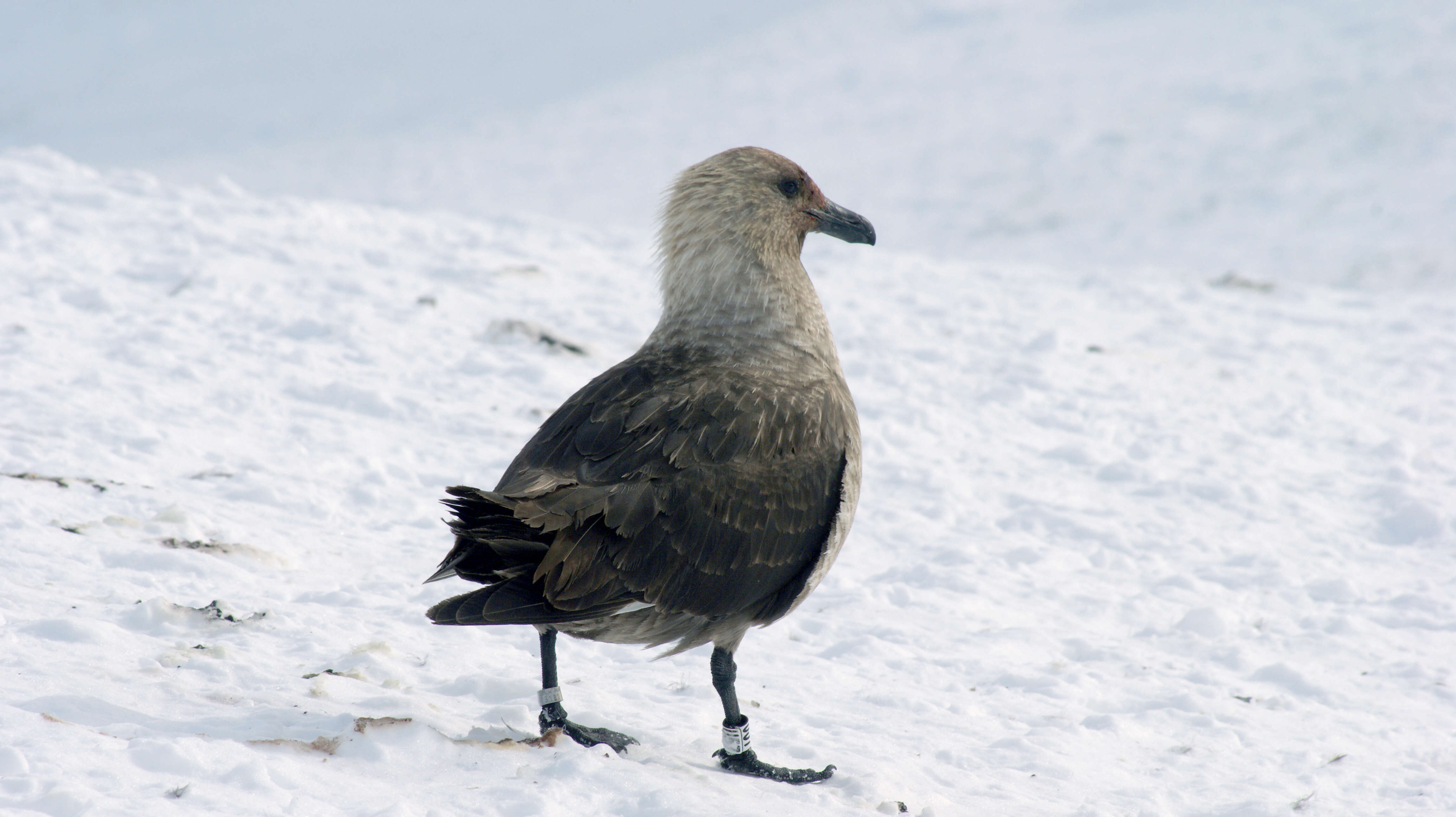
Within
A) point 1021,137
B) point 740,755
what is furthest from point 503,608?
point 1021,137

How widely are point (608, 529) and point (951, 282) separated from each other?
30.9 feet

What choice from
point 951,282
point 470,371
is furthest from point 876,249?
point 470,371

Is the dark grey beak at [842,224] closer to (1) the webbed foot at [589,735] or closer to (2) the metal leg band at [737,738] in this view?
(2) the metal leg band at [737,738]

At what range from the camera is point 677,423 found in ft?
13.2

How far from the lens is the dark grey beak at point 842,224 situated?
17.2 ft

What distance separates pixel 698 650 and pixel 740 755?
4.55 feet

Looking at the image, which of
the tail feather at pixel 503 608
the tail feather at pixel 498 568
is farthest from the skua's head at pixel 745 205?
the tail feather at pixel 503 608

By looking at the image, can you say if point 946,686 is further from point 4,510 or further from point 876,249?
point 876,249

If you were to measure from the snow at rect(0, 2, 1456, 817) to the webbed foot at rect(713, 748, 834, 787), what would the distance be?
71 mm

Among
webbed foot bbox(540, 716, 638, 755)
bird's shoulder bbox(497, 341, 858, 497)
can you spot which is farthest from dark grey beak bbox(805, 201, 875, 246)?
webbed foot bbox(540, 716, 638, 755)

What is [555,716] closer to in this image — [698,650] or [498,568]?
[498,568]

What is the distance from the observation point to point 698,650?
17.7ft

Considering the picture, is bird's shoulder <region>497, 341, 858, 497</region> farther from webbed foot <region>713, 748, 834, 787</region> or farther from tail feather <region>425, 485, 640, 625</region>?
webbed foot <region>713, 748, 834, 787</region>

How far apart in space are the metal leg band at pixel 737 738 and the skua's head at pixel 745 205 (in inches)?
74.6
